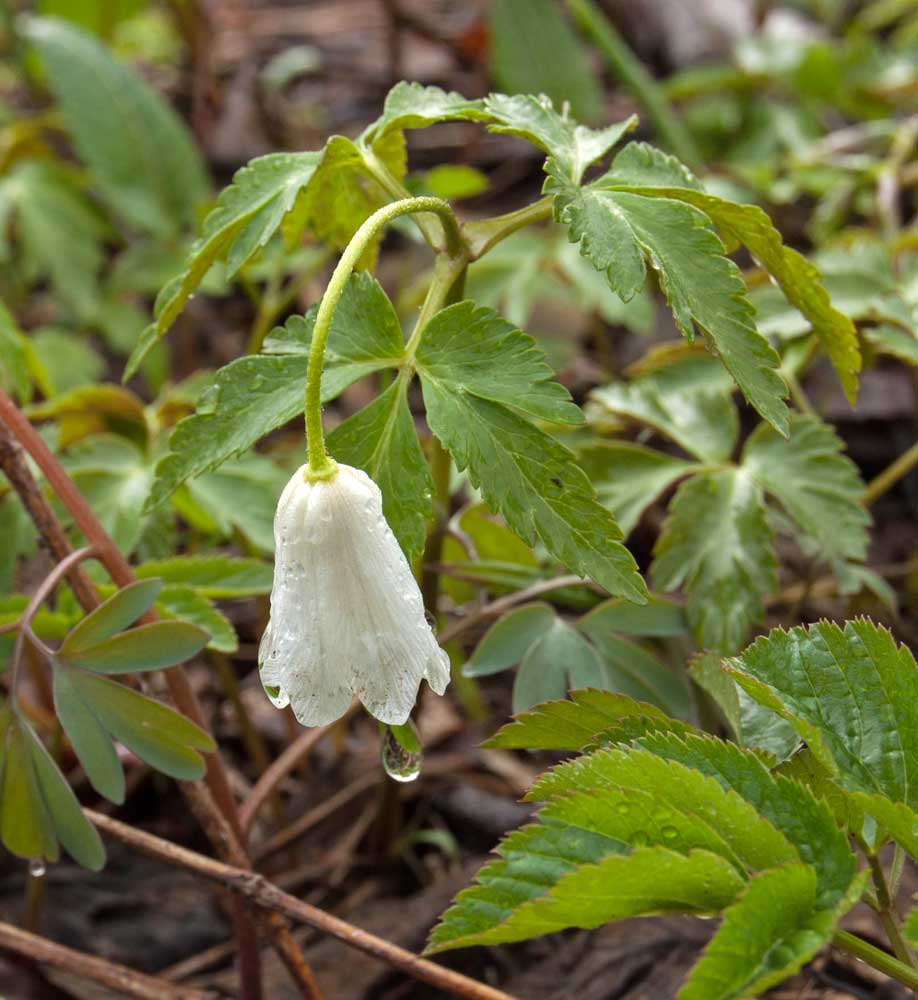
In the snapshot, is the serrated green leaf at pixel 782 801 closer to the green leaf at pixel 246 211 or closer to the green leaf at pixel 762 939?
the green leaf at pixel 762 939

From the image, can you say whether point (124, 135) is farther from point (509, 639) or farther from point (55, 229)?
point (509, 639)

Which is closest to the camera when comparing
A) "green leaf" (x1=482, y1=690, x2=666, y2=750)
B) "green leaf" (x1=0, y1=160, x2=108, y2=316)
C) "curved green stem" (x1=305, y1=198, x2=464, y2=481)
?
"curved green stem" (x1=305, y1=198, x2=464, y2=481)

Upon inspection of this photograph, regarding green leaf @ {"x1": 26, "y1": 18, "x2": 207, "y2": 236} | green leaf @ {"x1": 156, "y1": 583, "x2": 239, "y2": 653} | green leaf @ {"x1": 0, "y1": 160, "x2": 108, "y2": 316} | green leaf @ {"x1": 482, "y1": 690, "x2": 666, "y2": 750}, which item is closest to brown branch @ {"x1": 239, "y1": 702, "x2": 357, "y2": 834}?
green leaf @ {"x1": 156, "y1": 583, "x2": 239, "y2": 653}

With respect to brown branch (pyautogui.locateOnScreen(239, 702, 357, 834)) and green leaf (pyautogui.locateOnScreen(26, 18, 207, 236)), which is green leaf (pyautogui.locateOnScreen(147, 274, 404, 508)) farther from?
green leaf (pyautogui.locateOnScreen(26, 18, 207, 236))

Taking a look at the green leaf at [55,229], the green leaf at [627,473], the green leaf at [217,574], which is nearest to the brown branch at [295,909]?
the green leaf at [217,574]

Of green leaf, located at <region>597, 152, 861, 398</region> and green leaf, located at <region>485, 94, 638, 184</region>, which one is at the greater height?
green leaf, located at <region>485, 94, 638, 184</region>

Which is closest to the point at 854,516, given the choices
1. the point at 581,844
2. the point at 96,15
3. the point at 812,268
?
the point at 812,268
